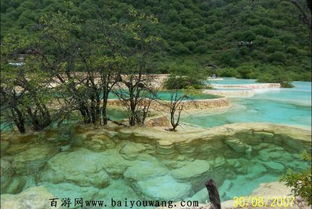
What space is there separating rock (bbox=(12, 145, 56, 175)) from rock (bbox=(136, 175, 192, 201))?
7.74 feet

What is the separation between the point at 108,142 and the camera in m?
8.99

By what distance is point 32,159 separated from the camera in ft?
25.5

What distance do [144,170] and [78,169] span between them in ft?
4.48

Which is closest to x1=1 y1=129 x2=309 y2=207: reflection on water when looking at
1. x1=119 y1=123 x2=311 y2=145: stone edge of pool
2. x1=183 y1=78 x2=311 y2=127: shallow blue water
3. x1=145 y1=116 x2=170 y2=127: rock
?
x1=119 y1=123 x2=311 y2=145: stone edge of pool

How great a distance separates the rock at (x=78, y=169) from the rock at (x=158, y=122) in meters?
3.22

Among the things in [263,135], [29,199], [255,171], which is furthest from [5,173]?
[263,135]

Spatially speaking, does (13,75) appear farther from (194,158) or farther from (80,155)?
(194,158)

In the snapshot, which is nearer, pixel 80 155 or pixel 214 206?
pixel 214 206

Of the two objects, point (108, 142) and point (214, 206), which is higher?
point (214, 206)

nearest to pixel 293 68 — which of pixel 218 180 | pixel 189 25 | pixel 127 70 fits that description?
pixel 189 25

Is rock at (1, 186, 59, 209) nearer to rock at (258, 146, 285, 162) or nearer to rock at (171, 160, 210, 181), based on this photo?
rock at (171, 160, 210, 181)

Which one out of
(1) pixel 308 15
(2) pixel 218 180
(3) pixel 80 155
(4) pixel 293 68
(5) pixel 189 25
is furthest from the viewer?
(5) pixel 189 25

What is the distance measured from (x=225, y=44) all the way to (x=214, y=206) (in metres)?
40.0

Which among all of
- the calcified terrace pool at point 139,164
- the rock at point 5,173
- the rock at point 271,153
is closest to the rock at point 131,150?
the calcified terrace pool at point 139,164
